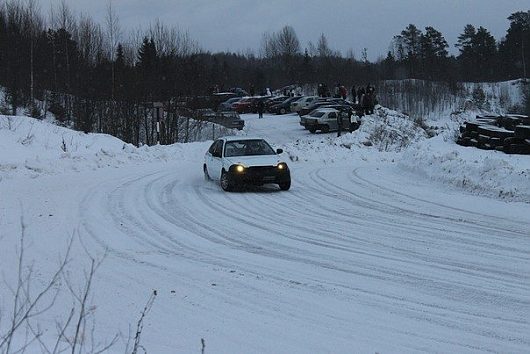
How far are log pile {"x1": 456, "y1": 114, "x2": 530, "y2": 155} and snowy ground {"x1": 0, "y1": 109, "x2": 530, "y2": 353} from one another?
6121mm

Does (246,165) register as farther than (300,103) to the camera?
No

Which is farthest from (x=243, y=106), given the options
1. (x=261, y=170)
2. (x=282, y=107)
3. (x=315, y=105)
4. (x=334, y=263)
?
(x=334, y=263)

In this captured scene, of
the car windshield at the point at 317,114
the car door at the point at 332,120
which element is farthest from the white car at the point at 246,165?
the car windshield at the point at 317,114

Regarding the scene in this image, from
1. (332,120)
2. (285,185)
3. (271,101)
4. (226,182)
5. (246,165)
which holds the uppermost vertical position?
(271,101)

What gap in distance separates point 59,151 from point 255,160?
1324 centimetres

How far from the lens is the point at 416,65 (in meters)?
118

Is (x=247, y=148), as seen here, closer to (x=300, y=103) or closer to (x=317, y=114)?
(x=317, y=114)

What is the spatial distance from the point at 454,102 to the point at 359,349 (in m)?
88.1

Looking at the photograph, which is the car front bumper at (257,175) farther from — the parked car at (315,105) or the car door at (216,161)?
the parked car at (315,105)

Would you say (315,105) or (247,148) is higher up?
(315,105)

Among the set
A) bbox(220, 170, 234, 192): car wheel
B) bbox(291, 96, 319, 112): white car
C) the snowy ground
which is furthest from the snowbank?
bbox(291, 96, 319, 112): white car

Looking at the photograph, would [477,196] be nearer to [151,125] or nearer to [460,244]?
[460,244]

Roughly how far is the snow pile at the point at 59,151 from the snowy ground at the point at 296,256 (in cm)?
118

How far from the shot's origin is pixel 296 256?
347 inches
